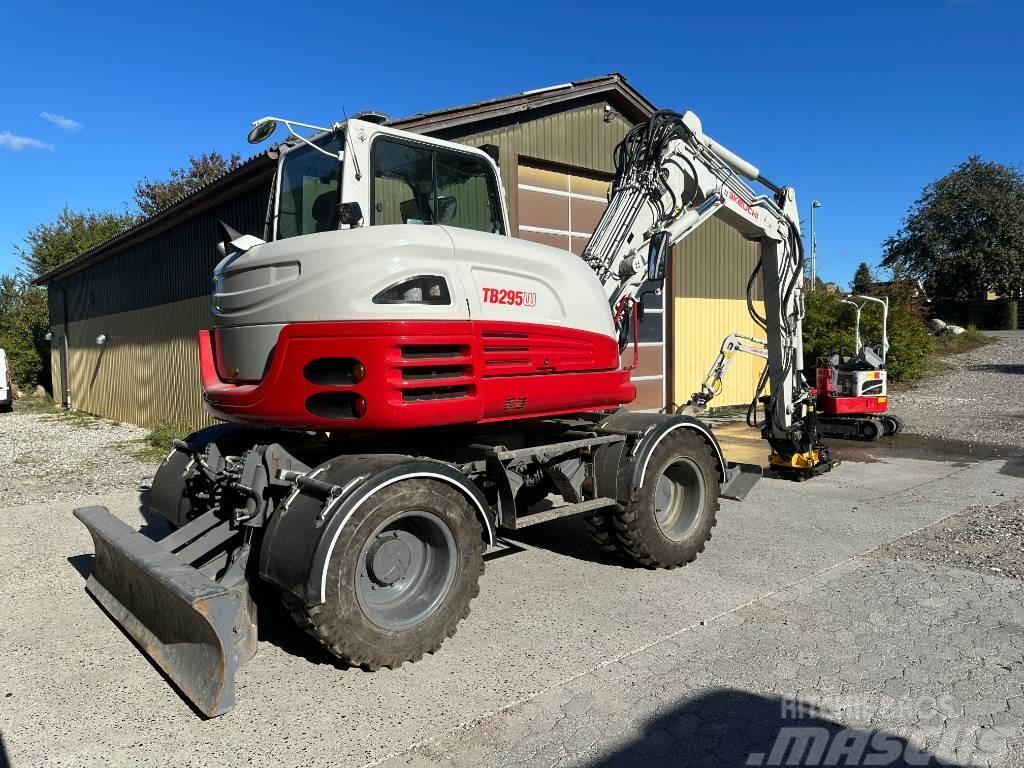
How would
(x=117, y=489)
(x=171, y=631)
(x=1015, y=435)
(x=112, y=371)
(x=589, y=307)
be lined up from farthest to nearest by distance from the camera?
(x=112, y=371), (x=1015, y=435), (x=117, y=489), (x=589, y=307), (x=171, y=631)

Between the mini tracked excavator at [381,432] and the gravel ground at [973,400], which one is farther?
the gravel ground at [973,400]

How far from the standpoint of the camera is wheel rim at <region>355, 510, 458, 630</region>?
13.3 feet

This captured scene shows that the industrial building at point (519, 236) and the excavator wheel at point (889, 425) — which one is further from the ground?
the industrial building at point (519, 236)

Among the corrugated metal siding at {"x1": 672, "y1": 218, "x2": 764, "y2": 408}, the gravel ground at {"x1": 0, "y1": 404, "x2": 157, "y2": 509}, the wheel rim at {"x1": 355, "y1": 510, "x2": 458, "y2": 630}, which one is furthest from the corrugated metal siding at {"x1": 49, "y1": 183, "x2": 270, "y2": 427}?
the corrugated metal siding at {"x1": 672, "y1": 218, "x2": 764, "y2": 408}

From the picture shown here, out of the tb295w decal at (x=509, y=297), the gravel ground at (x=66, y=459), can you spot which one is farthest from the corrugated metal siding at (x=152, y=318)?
the tb295w decal at (x=509, y=297)

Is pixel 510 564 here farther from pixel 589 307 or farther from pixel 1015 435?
pixel 1015 435

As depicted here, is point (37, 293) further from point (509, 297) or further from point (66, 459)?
point (509, 297)

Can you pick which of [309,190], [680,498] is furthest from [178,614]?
[680,498]

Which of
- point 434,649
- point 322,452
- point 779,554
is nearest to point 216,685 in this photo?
point 434,649

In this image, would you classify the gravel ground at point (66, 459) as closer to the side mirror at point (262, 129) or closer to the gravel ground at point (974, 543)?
the side mirror at point (262, 129)

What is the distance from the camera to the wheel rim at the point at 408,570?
4.04 meters

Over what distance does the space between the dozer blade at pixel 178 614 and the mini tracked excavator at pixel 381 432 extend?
0.05ft

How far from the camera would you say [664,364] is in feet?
49.1

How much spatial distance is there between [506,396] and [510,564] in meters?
1.82
